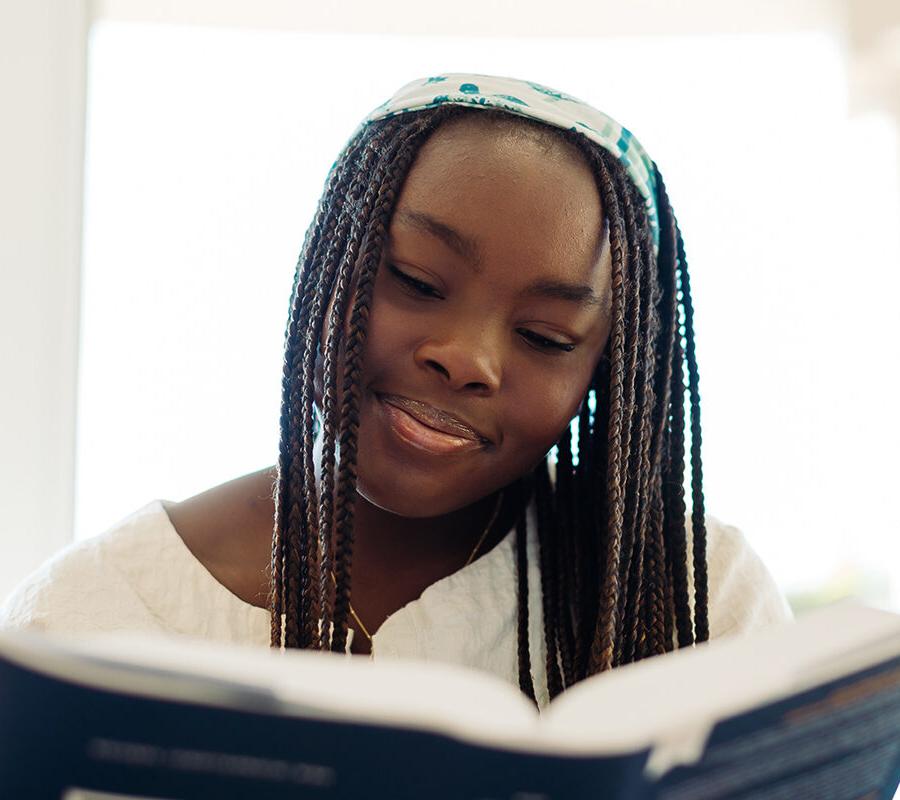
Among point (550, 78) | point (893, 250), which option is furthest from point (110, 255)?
point (893, 250)

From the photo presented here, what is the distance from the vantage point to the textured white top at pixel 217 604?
3.49 feet

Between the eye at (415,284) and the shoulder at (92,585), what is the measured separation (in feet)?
1.14

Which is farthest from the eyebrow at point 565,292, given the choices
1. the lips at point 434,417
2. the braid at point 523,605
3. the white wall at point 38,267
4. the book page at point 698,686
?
the white wall at point 38,267

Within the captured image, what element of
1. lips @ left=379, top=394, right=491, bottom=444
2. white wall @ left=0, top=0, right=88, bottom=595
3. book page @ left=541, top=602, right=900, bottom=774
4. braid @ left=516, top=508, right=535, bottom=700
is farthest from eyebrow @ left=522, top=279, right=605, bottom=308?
white wall @ left=0, top=0, right=88, bottom=595

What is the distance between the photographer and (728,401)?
215 centimetres

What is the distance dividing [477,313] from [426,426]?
11cm

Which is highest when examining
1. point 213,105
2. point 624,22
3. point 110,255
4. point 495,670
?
point 624,22

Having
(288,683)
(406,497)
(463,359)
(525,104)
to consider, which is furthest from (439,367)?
(288,683)

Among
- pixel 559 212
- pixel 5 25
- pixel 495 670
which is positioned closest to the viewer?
pixel 559 212

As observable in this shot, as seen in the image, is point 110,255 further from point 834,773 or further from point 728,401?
point 834,773

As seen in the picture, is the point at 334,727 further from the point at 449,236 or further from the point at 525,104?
the point at 525,104

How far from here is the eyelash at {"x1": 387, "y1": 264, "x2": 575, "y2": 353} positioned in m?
0.99

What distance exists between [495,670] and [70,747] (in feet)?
2.10

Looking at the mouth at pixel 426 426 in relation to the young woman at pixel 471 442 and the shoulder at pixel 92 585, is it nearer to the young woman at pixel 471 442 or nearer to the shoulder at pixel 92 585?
the young woman at pixel 471 442
